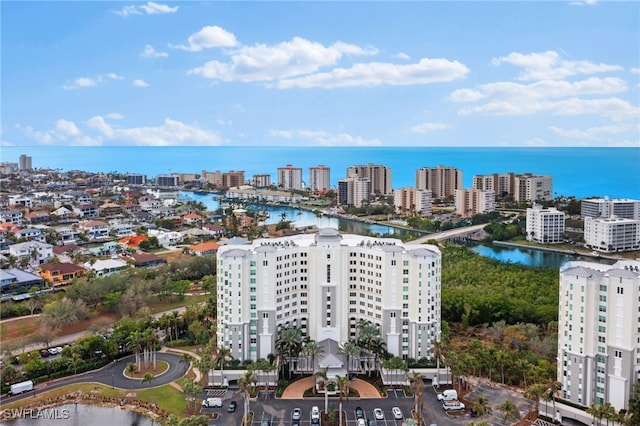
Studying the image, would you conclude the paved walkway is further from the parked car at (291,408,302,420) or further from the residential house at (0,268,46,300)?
the residential house at (0,268,46,300)

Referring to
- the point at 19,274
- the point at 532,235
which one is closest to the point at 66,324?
the point at 19,274

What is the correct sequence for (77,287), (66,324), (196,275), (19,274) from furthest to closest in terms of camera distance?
1. (196,275)
2. (19,274)
3. (77,287)
4. (66,324)

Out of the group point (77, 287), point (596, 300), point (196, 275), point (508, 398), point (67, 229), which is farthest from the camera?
point (67, 229)

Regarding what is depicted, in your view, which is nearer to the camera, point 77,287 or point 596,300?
point 596,300

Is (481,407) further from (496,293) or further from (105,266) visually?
(105,266)

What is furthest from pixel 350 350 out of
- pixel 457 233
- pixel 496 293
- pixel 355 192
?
pixel 355 192

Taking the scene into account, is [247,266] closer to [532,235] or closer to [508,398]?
[508,398]
